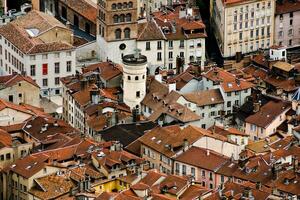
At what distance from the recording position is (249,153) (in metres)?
156

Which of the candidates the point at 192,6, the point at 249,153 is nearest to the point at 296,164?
the point at 249,153

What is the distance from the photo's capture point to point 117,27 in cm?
18412

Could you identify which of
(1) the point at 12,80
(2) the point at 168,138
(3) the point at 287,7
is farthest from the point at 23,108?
(3) the point at 287,7

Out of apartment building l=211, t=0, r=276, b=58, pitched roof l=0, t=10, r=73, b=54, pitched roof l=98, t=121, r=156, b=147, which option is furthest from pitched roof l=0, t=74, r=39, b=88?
apartment building l=211, t=0, r=276, b=58

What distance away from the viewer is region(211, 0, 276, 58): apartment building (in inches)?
7549

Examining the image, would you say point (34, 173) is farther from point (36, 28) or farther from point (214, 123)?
point (36, 28)

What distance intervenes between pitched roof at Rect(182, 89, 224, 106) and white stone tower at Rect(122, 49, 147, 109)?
513 centimetres

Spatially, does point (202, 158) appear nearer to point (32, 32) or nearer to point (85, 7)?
point (32, 32)

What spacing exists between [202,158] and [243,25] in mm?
42994

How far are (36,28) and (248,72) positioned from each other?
25218mm

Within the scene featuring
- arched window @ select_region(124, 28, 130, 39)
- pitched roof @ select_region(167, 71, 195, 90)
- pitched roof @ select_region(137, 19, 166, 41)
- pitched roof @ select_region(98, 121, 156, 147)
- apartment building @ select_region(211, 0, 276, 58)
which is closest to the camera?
pitched roof @ select_region(98, 121, 156, 147)

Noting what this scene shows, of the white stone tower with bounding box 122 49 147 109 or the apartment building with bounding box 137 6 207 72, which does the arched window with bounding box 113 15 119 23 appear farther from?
the white stone tower with bounding box 122 49 147 109

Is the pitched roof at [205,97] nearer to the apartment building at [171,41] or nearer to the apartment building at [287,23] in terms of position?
the apartment building at [171,41]

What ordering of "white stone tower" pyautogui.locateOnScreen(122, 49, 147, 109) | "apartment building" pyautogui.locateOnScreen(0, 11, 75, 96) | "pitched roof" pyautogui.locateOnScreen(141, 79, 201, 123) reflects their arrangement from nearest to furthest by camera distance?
"pitched roof" pyautogui.locateOnScreen(141, 79, 201, 123)
"white stone tower" pyautogui.locateOnScreen(122, 49, 147, 109)
"apartment building" pyautogui.locateOnScreen(0, 11, 75, 96)
